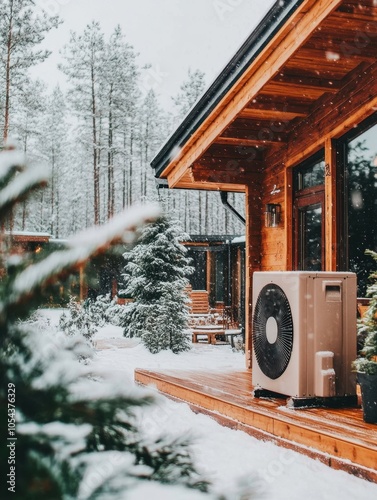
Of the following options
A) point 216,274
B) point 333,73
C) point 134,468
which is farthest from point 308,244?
point 216,274

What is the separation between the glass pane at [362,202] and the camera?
4.91m

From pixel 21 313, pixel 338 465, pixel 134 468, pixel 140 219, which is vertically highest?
pixel 140 219

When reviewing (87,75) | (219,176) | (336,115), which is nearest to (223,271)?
(219,176)

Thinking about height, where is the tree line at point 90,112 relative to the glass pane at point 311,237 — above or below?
above

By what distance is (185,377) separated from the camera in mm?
6148

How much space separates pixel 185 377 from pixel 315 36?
3.86 meters

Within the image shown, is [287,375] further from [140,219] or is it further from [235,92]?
[140,219]

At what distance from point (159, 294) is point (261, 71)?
26.2 ft

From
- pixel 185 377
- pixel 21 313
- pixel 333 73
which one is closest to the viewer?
pixel 21 313

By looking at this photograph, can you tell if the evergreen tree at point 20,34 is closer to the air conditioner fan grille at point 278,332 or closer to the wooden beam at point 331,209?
the wooden beam at point 331,209

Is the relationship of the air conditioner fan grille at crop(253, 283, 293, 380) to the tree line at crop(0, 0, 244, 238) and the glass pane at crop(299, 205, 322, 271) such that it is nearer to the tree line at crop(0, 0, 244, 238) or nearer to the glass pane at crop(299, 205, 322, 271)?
the glass pane at crop(299, 205, 322, 271)

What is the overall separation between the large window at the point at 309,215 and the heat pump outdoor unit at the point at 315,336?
4.81 ft

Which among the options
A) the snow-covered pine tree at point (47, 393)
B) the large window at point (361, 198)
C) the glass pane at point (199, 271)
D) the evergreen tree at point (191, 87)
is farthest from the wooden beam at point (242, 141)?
the evergreen tree at point (191, 87)

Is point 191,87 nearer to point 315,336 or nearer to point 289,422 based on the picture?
point 315,336
